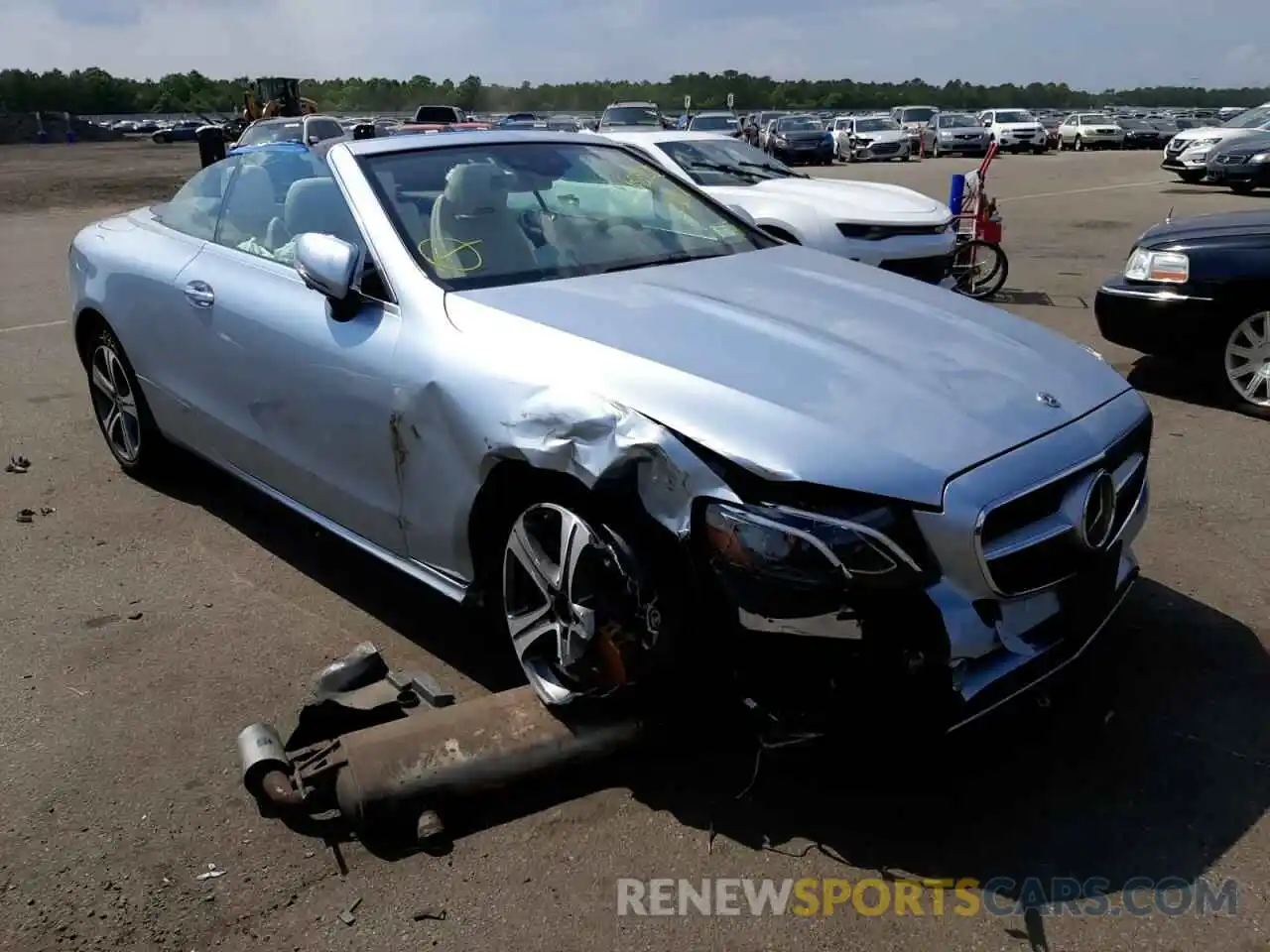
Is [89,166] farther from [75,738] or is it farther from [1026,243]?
[75,738]

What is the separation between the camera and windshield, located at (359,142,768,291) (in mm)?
3633

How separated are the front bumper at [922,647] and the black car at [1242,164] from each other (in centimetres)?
1997

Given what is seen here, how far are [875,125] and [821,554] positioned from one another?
39.7 m

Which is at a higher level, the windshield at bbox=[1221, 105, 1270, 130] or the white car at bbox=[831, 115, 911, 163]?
the windshield at bbox=[1221, 105, 1270, 130]

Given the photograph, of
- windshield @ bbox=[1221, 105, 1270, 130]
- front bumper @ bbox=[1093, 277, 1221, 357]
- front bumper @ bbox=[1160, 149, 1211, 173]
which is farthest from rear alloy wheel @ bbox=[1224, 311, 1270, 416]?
windshield @ bbox=[1221, 105, 1270, 130]

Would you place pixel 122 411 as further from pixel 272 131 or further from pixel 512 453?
pixel 272 131

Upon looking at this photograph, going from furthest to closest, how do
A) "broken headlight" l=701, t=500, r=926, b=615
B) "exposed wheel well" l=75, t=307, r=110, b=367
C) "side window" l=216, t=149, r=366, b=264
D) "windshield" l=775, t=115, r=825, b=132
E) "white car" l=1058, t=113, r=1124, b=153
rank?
"white car" l=1058, t=113, r=1124, b=153 → "windshield" l=775, t=115, r=825, b=132 → "exposed wheel well" l=75, t=307, r=110, b=367 → "side window" l=216, t=149, r=366, b=264 → "broken headlight" l=701, t=500, r=926, b=615

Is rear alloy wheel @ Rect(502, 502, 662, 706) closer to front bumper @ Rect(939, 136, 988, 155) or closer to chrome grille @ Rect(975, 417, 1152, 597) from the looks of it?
chrome grille @ Rect(975, 417, 1152, 597)

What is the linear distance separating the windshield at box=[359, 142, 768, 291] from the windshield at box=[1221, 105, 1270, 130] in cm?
2151

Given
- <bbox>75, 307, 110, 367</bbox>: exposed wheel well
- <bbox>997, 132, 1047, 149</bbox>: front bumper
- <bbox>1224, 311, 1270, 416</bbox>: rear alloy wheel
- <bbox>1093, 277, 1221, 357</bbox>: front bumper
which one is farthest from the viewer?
<bbox>997, 132, 1047, 149</bbox>: front bumper

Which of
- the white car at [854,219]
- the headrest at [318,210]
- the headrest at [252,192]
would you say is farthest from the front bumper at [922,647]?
the white car at [854,219]

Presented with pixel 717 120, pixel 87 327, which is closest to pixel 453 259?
pixel 87 327

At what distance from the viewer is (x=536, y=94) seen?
48.8 metres

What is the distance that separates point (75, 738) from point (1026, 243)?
1307cm
